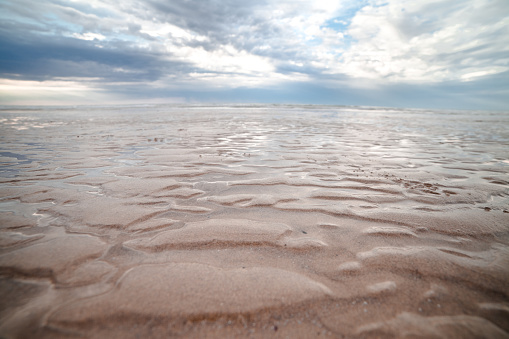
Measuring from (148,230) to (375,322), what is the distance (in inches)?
62.2

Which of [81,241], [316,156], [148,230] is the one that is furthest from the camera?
[316,156]

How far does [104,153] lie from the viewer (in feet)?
15.6

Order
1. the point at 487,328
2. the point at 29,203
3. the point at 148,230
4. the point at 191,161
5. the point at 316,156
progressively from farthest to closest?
1. the point at 316,156
2. the point at 191,161
3. the point at 29,203
4. the point at 148,230
5. the point at 487,328

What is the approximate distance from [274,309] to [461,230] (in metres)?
1.70

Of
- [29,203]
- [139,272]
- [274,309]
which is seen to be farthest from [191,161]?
[274,309]

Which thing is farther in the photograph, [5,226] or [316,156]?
[316,156]

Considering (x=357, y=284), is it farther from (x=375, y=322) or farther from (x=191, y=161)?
(x=191, y=161)

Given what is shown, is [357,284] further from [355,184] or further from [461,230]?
[355,184]

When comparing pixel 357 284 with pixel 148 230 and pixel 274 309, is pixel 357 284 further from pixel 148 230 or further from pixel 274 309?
pixel 148 230

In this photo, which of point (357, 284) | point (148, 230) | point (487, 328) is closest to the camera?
point (487, 328)

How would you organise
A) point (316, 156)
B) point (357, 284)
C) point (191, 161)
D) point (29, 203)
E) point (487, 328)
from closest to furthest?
1. point (487, 328)
2. point (357, 284)
3. point (29, 203)
4. point (191, 161)
5. point (316, 156)

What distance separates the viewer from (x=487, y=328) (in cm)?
102

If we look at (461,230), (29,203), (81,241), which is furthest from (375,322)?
(29,203)

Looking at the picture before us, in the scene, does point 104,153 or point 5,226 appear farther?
point 104,153
